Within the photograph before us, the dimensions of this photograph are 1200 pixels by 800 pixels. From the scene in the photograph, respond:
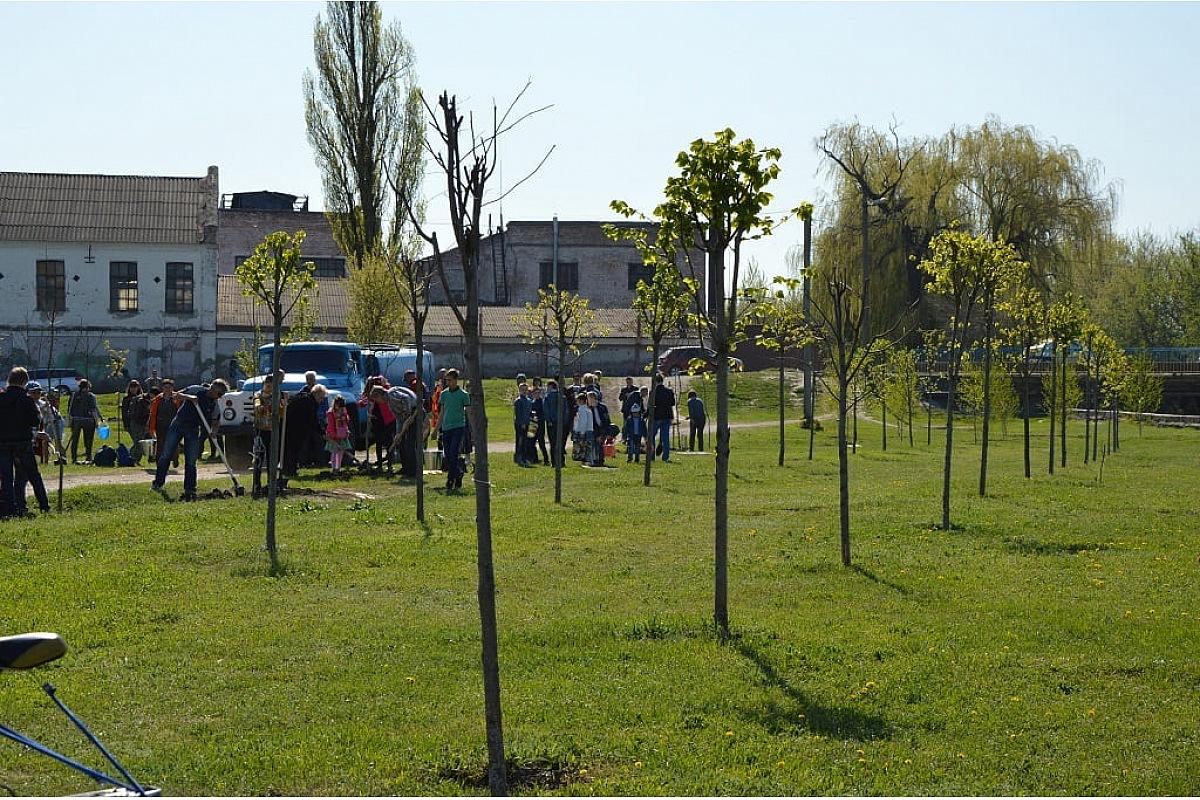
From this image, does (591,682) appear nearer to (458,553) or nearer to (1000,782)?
(1000,782)

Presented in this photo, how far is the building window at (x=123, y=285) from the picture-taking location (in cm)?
5459

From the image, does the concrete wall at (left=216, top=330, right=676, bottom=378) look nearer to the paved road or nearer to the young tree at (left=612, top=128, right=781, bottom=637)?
the paved road

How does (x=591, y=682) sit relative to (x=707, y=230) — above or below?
below

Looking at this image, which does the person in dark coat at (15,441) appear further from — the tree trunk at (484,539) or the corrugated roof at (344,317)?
the corrugated roof at (344,317)

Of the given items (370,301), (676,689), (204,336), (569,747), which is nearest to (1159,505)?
(676,689)

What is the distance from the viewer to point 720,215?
1153cm

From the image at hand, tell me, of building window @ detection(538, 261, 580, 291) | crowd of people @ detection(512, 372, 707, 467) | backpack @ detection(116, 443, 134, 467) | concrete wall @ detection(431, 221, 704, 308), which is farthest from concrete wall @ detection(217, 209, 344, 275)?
backpack @ detection(116, 443, 134, 467)

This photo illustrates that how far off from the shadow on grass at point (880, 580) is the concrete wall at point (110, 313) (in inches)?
1730

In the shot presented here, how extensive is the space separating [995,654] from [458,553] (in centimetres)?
655

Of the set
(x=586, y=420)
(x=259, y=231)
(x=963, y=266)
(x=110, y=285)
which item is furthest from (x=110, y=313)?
(x=963, y=266)

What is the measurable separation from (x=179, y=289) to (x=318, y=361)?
2446 centimetres

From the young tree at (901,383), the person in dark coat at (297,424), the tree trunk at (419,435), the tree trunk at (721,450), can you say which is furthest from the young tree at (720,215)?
the young tree at (901,383)

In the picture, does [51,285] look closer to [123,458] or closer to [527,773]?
[123,458]

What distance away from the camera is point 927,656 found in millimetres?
10031
